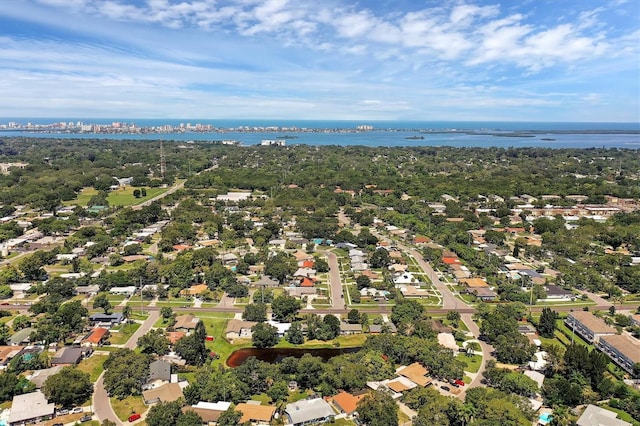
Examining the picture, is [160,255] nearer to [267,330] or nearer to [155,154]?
[267,330]

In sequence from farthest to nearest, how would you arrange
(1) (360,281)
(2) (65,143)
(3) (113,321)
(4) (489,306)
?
1. (2) (65,143)
2. (1) (360,281)
3. (4) (489,306)
4. (3) (113,321)

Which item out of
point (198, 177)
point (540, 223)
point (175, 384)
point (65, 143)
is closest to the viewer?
point (175, 384)

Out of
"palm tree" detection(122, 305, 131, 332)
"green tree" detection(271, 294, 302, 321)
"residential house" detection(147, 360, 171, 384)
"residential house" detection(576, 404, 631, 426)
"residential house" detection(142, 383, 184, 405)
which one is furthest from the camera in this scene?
"palm tree" detection(122, 305, 131, 332)

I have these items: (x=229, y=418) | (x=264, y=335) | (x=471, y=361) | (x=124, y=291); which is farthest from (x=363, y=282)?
(x=124, y=291)

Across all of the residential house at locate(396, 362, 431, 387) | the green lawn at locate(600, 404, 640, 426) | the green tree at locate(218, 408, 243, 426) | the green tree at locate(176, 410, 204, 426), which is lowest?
the green lawn at locate(600, 404, 640, 426)

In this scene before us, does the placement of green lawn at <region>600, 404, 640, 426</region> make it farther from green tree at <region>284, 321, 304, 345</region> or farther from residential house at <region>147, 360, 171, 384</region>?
residential house at <region>147, 360, 171, 384</region>

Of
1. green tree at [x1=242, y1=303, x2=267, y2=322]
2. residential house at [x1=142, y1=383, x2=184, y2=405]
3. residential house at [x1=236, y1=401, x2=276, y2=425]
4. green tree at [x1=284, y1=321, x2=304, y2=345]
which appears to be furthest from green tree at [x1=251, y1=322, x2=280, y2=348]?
residential house at [x1=236, y1=401, x2=276, y2=425]

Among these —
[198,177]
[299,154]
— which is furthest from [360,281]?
[299,154]

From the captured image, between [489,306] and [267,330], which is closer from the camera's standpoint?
[267,330]
